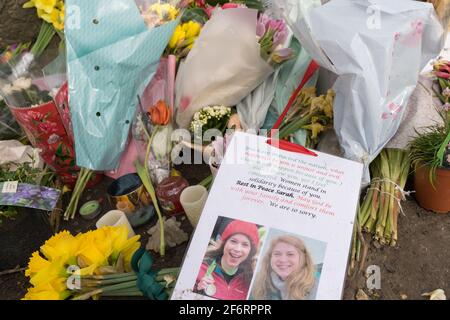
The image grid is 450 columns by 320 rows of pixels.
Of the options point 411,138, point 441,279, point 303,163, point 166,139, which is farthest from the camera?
point 166,139

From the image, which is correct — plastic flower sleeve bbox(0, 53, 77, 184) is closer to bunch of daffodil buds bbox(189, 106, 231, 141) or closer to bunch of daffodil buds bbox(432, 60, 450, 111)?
bunch of daffodil buds bbox(189, 106, 231, 141)

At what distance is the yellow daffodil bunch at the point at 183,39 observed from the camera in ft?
6.58

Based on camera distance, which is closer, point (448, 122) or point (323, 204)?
point (323, 204)

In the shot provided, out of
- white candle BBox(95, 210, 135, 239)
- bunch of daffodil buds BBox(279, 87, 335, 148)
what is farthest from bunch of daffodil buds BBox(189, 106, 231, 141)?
white candle BBox(95, 210, 135, 239)

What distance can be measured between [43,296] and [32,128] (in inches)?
32.9

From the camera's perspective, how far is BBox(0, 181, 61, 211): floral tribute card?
154 cm

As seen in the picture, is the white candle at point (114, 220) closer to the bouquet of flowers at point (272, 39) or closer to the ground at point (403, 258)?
the ground at point (403, 258)

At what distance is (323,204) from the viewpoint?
3.92ft

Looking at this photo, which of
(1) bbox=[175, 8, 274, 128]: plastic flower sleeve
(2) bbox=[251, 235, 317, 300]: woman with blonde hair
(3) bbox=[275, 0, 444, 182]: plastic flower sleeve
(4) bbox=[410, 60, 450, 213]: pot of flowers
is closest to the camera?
(2) bbox=[251, 235, 317, 300]: woman with blonde hair

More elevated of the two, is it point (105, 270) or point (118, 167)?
point (105, 270)

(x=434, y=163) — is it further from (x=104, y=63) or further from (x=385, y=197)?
(x=104, y=63)

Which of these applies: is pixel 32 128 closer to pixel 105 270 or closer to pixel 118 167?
pixel 118 167

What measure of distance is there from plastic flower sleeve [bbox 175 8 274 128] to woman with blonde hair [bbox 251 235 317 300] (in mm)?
932

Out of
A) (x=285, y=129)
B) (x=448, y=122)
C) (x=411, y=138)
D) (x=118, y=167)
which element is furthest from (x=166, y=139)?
(x=448, y=122)
